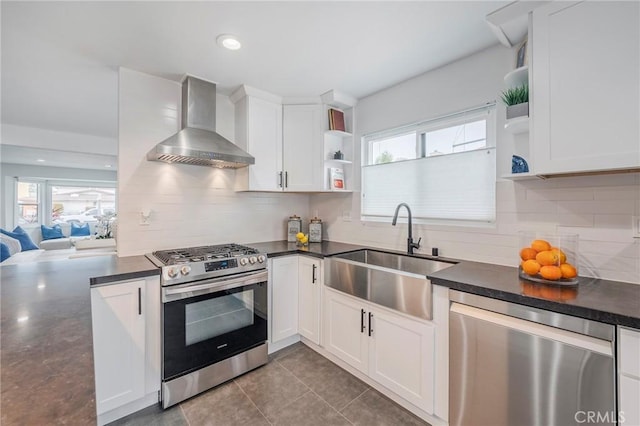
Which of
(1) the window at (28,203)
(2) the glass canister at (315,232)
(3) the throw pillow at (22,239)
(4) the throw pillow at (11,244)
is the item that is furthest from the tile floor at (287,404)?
Result: (1) the window at (28,203)

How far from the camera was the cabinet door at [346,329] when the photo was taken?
1.98 metres

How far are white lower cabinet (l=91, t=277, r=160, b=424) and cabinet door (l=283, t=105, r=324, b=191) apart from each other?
1562mm

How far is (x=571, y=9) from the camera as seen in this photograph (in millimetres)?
1351

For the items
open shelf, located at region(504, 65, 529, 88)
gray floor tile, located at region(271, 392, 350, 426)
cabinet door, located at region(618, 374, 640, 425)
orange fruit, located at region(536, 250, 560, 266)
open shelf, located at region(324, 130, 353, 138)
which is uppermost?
open shelf, located at region(324, 130, 353, 138)

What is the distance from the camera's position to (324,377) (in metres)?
2.12

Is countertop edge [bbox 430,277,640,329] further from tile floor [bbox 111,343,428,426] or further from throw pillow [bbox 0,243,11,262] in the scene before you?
throw pillow [bbox 0,243,11,262]

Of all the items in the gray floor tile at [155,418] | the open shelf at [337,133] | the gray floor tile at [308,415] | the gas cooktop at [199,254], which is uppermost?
the open shelf at [337,133]

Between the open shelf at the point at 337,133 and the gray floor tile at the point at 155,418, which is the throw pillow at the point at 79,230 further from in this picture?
the open shelf at the point at 337,133

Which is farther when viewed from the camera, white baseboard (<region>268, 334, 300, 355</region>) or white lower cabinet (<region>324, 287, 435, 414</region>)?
white baseboard (<region>268, 334, 300, 355</region>)

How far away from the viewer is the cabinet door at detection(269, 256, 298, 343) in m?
2.40

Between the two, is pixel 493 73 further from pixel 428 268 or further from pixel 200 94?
pixel 200 94

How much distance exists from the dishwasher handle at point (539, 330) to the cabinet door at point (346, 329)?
0.75 metres

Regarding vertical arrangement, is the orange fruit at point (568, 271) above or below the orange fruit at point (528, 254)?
below

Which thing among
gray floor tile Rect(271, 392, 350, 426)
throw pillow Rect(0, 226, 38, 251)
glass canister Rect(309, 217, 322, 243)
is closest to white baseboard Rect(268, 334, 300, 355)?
gray floor tile Rect(271, 392, 350, 426)
